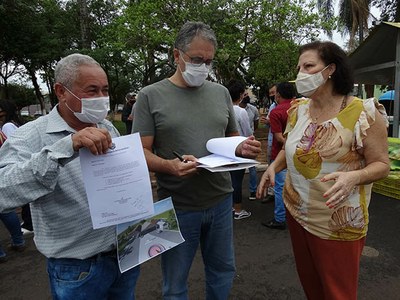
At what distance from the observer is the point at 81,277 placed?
54.7 inches

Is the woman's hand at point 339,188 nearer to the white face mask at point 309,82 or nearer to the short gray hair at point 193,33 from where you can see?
the white face mask at point 309,82

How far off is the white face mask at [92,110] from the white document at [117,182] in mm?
245

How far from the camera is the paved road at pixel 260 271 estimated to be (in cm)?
279

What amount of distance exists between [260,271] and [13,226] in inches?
113

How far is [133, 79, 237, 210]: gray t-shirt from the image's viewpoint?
1832mm

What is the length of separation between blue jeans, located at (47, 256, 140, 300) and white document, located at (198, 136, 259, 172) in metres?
0.66

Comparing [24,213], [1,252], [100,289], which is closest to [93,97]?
[100,289]

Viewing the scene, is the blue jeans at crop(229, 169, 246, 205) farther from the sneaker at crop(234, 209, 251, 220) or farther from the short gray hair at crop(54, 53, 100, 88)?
the short gray hair at crop(54, 53, 100, 88)

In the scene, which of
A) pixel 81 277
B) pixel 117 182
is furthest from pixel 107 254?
pixel 117 182

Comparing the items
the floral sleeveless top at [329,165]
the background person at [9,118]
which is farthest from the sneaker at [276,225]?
the background person at [9,118]

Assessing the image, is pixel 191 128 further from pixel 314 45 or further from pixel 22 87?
pixel 22 87

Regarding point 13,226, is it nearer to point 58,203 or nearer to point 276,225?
point 58,203

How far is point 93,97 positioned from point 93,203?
474 millimetres

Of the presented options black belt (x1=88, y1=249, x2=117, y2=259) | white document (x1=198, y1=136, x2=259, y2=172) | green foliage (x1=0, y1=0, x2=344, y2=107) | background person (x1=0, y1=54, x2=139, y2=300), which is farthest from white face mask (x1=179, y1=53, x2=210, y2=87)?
green foliage (x1=0, y1=0, x2=344, y2=107)
